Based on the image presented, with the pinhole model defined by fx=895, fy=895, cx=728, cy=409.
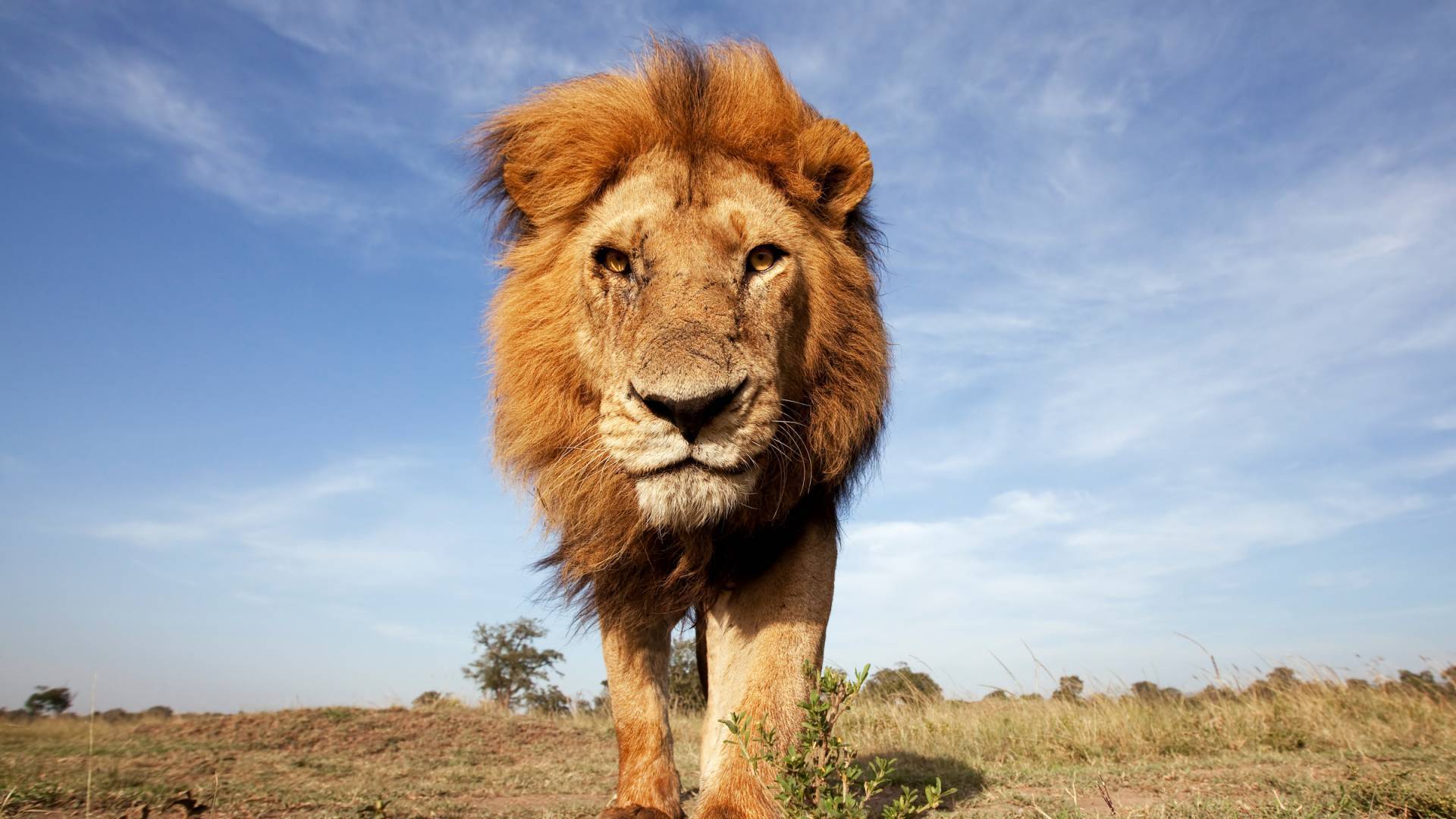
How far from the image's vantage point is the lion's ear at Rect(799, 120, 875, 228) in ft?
10.8

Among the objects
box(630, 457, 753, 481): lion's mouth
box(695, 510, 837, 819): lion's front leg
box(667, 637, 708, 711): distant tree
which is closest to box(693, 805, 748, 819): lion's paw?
box(695, 510, 837, 819): lion's front leg

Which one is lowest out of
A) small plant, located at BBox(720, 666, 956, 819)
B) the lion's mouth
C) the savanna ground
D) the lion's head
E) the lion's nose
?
the savanna ground

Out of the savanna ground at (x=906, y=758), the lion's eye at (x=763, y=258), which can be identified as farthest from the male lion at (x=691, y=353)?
the savanna ground at (x=906, y=758)

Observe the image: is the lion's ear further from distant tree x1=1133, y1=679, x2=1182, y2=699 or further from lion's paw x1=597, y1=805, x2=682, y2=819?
distant tree x1=1133, y1=679, x2=1182, y2=699

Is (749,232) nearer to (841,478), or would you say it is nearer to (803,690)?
(841,478)

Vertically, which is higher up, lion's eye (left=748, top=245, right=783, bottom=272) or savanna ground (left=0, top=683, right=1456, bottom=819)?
lion's eye (left=748, top=245, right=783, bottom=272)

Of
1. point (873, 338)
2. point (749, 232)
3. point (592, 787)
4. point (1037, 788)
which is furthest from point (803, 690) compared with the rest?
point (592, 787)

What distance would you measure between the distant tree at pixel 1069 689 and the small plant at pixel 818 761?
608cm

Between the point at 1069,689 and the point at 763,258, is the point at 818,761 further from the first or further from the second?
the point at 1069,689

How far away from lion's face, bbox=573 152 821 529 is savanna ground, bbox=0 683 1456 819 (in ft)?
4.21

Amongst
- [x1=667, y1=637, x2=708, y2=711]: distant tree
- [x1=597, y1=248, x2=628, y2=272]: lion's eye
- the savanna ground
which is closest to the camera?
[x1=597, y1=248, x2=628, y2=272]: lion's eye

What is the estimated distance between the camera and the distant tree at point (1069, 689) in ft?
26.1

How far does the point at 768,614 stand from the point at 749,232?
4.17ft

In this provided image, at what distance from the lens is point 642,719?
10.6ft
